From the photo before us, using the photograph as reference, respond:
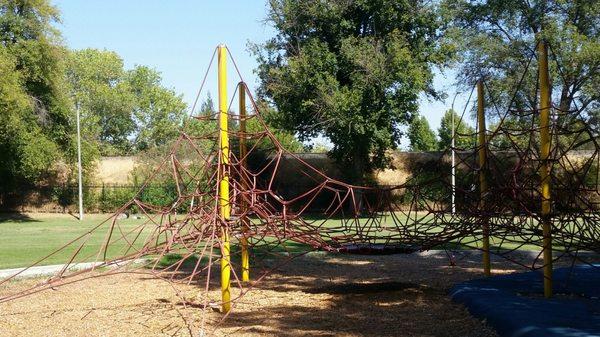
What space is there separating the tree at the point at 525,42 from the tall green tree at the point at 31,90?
22.8m

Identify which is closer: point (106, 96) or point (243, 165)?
point (243, 165)

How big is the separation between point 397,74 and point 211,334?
2783 cm

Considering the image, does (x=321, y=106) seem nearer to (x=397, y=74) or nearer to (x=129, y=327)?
(x=397, y=74)

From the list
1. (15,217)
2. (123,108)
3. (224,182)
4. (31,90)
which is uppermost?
(123,108)

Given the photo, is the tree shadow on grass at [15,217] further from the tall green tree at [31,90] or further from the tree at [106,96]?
the tree at [106,96]

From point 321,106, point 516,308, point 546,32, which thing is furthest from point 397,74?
point 516,308

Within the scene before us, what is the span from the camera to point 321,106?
33250mm

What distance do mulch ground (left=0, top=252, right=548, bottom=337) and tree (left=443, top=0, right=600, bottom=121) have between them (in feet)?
71.8

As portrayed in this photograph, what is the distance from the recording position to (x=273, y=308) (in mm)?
8555

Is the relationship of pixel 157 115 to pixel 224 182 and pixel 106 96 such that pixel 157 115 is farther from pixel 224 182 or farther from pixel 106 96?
pixel 224 182

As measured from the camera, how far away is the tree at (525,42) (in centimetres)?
3198

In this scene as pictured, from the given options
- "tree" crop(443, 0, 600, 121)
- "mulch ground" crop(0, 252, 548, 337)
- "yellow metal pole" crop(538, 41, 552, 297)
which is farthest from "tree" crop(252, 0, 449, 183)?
"yellow metal pole" crop(538, 41, 552, 297)

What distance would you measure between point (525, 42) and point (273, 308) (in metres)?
29.9

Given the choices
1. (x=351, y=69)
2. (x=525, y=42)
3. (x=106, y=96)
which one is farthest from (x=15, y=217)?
(x=106, y=96)
